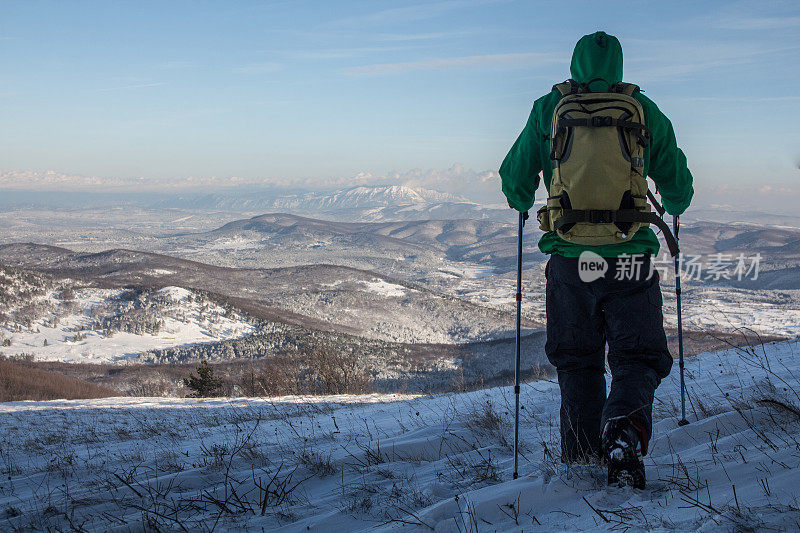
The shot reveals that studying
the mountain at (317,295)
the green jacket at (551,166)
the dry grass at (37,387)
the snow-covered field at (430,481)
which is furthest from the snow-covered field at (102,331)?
the green jacket at (551,166)

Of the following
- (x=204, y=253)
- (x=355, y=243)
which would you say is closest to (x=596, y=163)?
(x=204, y=253)

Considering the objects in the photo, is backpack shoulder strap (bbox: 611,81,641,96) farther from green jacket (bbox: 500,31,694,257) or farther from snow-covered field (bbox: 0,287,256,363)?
snow-covered field (bbox: 0,287,256,363)

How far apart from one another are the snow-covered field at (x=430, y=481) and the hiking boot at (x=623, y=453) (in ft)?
0.22

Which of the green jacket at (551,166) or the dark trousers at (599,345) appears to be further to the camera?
the green jacket at (551,166)

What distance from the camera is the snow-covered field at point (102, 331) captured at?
127 ft

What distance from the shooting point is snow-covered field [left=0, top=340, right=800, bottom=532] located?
2197mm

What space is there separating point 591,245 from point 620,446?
1.14 metres

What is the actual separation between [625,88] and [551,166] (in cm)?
62

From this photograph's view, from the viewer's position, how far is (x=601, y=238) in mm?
2922

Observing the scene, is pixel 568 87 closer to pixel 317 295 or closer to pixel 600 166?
pixel 600 166

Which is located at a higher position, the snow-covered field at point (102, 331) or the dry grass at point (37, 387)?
the dry grass at point (37, 387)

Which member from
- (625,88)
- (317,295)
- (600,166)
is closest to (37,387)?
(600,166)

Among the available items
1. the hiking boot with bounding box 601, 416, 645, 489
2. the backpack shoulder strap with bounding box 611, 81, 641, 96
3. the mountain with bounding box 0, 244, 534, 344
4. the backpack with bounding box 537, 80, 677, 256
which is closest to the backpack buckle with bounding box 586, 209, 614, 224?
the backpack with bounding box 537, 80, 677, 256

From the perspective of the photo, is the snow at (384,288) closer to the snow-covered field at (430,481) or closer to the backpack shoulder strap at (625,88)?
the snow-covered field at (430,481)
